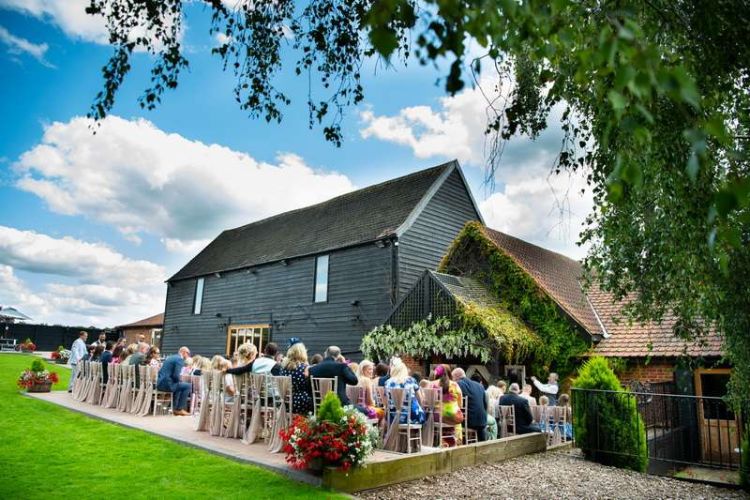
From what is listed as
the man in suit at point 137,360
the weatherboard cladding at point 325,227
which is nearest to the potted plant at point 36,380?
the man in suit at point 137,360

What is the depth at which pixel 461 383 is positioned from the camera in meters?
9.26

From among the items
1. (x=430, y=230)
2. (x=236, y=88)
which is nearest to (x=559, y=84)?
(x=236, y=88)

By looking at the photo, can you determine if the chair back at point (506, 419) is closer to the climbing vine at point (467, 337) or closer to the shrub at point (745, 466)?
the climbing vine at point (467, 337)

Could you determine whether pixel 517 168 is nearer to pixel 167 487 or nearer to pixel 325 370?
pixel 325 370

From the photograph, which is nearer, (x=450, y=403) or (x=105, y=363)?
(x=450, y=403)

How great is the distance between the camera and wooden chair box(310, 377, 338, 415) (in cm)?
739

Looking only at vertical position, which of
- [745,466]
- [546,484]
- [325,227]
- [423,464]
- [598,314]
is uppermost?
[325,227]

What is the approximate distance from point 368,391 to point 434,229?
11772 millimetres

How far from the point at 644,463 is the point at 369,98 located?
8229mm

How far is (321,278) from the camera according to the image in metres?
19.9

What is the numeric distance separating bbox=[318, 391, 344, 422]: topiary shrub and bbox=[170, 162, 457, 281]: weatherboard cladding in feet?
38.1

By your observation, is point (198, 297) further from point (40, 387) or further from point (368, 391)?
point (368, 391)

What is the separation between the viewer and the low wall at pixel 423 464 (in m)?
5.93

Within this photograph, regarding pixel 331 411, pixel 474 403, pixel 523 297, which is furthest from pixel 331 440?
pixel 523 297
